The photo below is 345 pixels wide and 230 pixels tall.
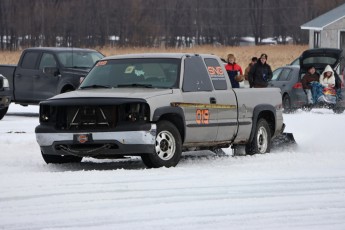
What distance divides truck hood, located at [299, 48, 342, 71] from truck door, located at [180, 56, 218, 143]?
17.0m

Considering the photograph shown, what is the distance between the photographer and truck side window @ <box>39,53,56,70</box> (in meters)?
27.0

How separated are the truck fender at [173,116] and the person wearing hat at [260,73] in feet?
46.6

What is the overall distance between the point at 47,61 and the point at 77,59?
814mm

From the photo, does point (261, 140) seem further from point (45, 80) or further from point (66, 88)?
point (45, 80)

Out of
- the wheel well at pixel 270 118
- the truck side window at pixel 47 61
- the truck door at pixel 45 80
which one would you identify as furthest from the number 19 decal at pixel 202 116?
the truck side window at pixel 47 61

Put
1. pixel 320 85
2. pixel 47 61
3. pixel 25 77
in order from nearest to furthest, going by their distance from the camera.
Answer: pixel 47 61
pixel 25 77
pixel 320 85

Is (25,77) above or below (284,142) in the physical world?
above

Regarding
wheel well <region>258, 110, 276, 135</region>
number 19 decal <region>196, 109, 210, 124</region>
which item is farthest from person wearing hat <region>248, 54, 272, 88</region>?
number 19 decal <region>196, 109, 210, 124</region>

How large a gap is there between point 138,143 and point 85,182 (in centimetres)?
151

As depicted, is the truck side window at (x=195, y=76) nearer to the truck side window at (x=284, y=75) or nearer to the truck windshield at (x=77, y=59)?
the truck windshield at (x=77, y=59)

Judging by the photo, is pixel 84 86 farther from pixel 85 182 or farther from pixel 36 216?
pixel 36 216

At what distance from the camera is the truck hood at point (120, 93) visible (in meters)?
13.8

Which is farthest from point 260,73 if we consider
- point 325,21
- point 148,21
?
point 148,21

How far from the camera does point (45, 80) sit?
88.0ft
